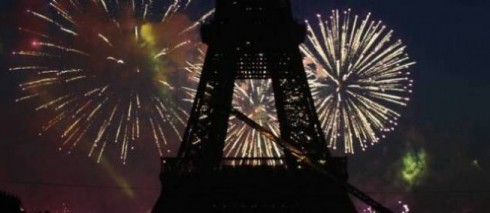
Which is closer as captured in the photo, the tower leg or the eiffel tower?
the eiffel tower

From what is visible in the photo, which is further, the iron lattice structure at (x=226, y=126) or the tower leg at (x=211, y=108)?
the tower leg at (x=211, y=108)

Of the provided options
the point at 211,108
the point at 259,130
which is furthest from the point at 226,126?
the point at 259,130

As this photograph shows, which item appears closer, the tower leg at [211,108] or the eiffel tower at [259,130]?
the eiffel tower at [259,130]

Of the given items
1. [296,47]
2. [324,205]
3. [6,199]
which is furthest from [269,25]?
[6,199]

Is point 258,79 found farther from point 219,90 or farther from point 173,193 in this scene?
point 173,193
